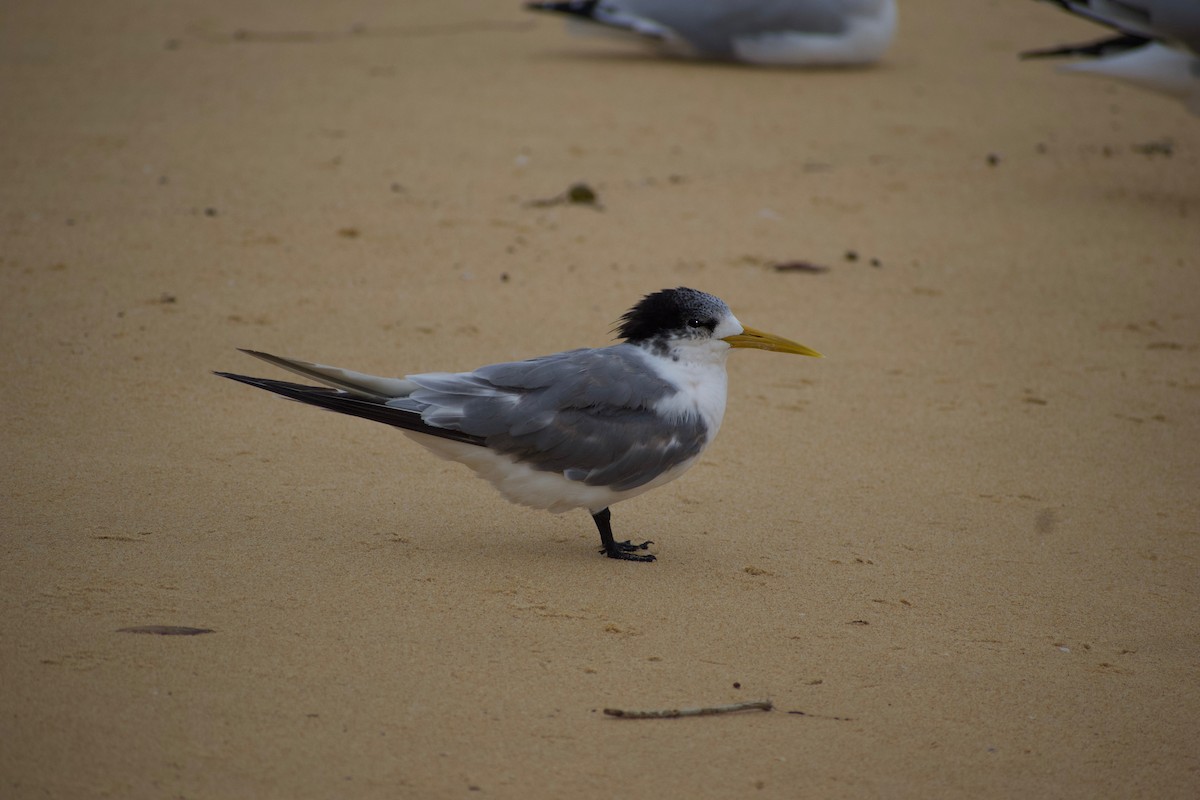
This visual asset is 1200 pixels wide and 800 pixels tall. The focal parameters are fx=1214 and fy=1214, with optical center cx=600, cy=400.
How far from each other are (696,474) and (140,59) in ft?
27.3

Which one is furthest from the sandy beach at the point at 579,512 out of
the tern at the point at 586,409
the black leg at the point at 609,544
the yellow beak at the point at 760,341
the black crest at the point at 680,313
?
the black crest at the point at 680,313

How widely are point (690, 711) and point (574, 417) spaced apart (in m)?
1.23

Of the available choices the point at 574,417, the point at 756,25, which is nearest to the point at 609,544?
the point at 574,417

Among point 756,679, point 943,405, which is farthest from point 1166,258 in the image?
point 756,679

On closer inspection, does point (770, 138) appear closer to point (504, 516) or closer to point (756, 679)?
point (504, 516)

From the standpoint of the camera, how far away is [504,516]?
4.65 meters

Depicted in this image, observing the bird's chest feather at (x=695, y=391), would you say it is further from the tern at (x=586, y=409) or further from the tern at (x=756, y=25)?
the tern at (x=756, y=25)

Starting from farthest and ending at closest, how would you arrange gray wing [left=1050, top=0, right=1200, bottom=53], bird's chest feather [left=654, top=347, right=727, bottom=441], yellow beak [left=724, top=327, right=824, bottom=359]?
gray wing [left=1050, top=0, right=1200, bottom=53] → yellow beak [left=724, top=327, right=824, bottom=359] → bird's chest feather [left=654, top=347, right=727, bottom=441]

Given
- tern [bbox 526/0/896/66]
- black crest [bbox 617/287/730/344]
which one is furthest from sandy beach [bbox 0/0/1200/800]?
tern [bbox 526/0/896/66]

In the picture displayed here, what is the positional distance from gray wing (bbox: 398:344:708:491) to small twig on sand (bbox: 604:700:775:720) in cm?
105

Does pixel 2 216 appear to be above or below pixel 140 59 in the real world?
below

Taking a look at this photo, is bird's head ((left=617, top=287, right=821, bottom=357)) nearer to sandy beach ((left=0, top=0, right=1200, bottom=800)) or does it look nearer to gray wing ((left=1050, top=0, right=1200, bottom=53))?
sandy beach ((left=0, top=0, right=1200, bottom=800))

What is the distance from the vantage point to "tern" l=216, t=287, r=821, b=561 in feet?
13.2

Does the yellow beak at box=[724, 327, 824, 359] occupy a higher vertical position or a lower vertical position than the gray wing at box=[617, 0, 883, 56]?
lower
